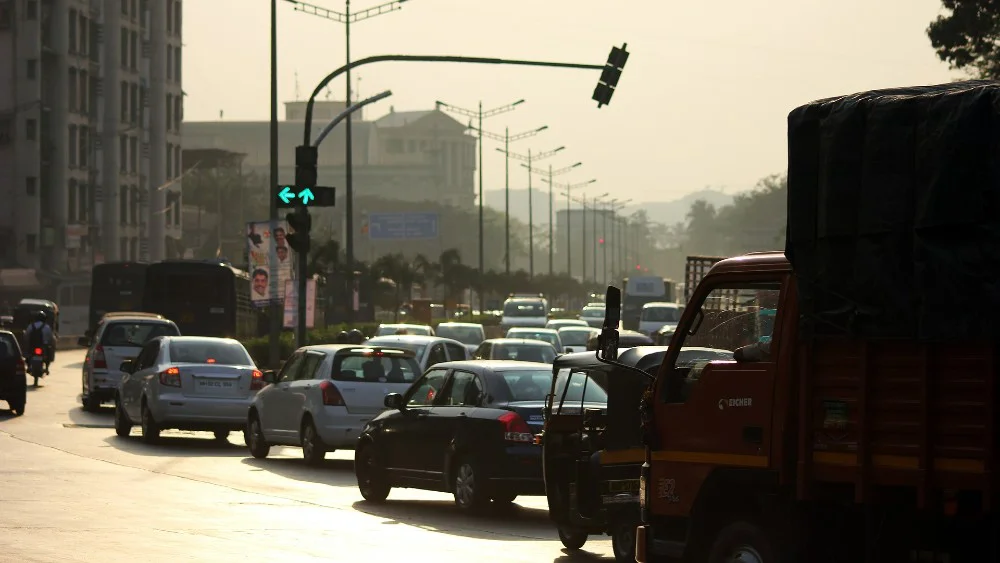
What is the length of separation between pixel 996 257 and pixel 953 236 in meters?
0.30

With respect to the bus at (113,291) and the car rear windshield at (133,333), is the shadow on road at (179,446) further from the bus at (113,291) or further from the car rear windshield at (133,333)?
the bus at (113,291)

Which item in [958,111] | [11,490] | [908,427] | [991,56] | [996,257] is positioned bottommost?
[11,490]

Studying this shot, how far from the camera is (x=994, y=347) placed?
789cm

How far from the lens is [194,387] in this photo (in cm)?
2548

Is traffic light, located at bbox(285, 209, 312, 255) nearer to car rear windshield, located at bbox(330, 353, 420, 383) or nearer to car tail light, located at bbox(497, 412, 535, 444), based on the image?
car rear windshield, located at bbox(330, 353, 420, 383)

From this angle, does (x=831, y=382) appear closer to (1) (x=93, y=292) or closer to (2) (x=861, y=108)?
(2) (x=861, y=108)

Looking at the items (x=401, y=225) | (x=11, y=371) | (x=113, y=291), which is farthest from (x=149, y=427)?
(x=401, y=225)

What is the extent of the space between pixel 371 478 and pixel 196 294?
110 ft

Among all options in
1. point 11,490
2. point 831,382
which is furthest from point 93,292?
point 831,382

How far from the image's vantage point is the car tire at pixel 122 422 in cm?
2709

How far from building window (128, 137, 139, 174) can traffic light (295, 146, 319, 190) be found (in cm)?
7913

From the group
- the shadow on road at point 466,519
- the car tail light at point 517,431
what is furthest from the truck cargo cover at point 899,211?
the car tail light at point 517,431

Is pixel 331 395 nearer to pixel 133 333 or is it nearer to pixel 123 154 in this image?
pixel 133 333

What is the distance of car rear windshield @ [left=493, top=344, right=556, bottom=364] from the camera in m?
32.1
